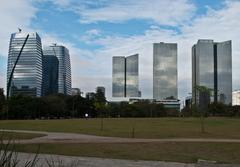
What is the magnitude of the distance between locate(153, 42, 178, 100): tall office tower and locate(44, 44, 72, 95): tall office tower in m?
32.4

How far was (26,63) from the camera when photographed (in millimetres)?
84688

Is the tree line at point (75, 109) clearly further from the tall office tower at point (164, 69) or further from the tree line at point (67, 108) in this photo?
the tall office tower at point (164, 69)

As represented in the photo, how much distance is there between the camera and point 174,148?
73.6 ft

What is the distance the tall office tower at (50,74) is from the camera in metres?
136

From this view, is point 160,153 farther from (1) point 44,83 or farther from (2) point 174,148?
(1) point 44,83

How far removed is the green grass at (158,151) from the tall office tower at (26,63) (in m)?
24.2

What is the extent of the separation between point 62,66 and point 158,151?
142087mm

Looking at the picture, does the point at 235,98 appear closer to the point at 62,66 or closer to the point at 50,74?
the point at 62,66

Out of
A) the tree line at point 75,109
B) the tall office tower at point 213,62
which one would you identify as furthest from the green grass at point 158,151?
the tall office tower at point 213,62

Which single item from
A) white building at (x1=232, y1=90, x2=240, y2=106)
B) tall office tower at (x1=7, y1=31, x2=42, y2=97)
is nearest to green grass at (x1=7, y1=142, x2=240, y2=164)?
tall office tower at (x1=7, y1=31, x2=42, y2=97)

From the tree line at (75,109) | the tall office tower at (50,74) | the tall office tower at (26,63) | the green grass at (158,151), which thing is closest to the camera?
the green grass at (158,151)

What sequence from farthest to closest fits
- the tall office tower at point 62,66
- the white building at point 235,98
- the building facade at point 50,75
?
the tall office tower at point 62,66, the white building at point 235,98, the building facade at point 50,75

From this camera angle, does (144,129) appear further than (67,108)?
No

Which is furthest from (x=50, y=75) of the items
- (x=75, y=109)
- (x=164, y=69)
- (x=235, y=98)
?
(x=235, y=98)
